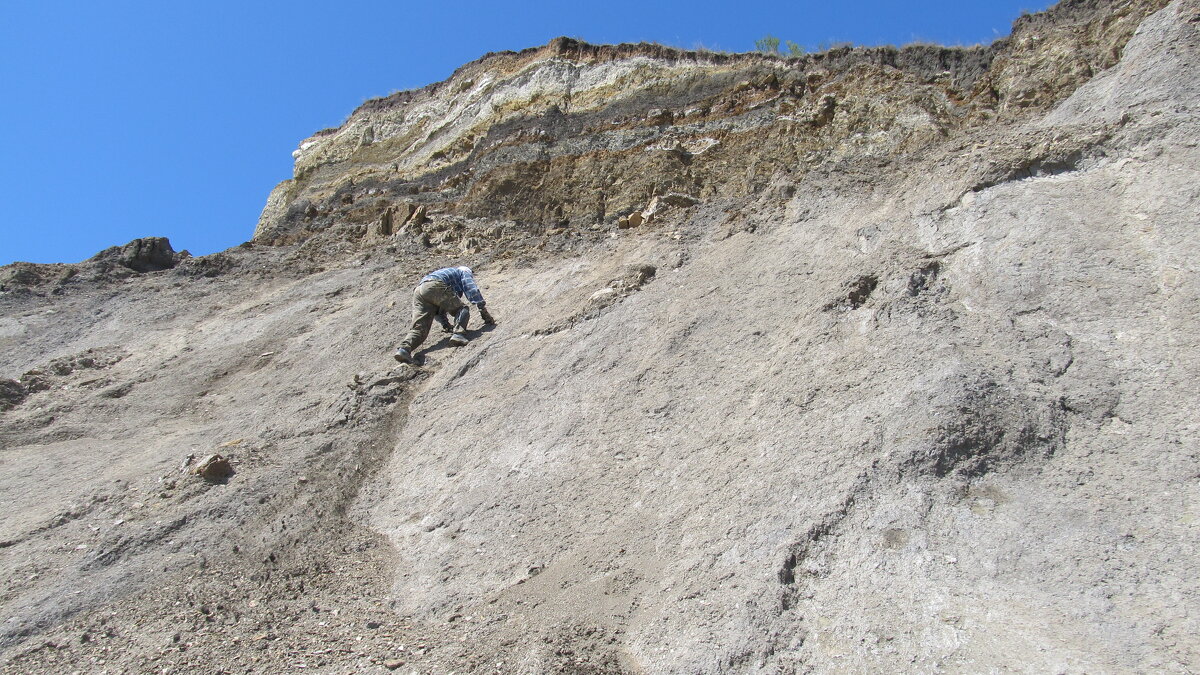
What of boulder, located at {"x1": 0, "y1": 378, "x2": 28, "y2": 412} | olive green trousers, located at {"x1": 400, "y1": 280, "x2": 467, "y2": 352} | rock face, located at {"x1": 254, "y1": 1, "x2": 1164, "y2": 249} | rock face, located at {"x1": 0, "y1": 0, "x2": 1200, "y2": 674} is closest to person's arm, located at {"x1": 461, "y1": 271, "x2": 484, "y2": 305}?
olive green trousers, located at {"x1": 400, "y1": 280, "x2": 467, "y2": 352}

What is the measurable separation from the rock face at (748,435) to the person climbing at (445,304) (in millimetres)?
273

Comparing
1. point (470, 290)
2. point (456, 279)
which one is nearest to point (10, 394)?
point (456, 279)

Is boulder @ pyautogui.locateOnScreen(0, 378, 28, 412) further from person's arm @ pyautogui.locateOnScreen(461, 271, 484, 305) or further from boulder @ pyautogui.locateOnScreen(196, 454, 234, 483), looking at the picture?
person's arm @ pyautogui.locateOnScreen(461, 271, 484, 305)

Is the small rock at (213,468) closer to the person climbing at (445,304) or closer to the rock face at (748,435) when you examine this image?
the rock face at (748,435)

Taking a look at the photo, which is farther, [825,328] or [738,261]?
[738,261]

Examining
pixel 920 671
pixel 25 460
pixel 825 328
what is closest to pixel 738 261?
pixel 825 328

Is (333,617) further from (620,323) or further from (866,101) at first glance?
(866,101)

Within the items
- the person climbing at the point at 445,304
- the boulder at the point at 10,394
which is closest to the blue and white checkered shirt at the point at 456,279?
the person climbing at the point at 445,304

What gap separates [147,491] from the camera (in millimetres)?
6582

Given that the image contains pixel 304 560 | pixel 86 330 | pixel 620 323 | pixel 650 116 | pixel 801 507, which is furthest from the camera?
pixel 650 116

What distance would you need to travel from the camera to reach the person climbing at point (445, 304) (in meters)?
8.59

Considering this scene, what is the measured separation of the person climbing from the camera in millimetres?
8594

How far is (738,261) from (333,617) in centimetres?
450

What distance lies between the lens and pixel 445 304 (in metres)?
8.75
